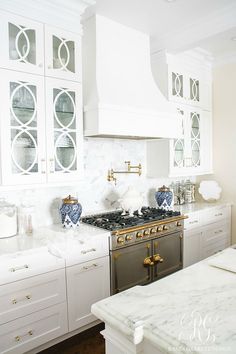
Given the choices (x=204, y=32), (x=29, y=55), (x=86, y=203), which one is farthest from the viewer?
(x=86, y=203)

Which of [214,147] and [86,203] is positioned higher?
[214,147]

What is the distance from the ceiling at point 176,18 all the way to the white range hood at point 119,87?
0.47 ft

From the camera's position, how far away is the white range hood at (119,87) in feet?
8.59

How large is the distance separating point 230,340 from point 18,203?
2.12 metres

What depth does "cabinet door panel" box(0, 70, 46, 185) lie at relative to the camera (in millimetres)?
2148

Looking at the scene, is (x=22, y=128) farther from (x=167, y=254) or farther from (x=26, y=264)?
(x=167, y=254)

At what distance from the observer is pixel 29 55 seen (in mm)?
2262

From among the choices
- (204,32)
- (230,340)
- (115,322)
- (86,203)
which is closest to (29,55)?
(86,203)

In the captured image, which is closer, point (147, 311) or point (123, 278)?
point (147, 311)

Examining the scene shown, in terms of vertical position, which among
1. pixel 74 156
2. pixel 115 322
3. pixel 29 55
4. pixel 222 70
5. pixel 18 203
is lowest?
pixel 115 322

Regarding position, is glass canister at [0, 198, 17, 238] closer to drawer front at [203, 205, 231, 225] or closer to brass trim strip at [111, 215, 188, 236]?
brass trim strip at [111, 215, 188, 236]

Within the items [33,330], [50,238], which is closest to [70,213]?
[50,238]

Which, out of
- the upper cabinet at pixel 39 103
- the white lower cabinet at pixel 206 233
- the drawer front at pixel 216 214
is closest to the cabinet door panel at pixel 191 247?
the white lower cabinet at pixel 206 233

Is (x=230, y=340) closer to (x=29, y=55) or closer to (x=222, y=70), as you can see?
(x=29, y=55)
